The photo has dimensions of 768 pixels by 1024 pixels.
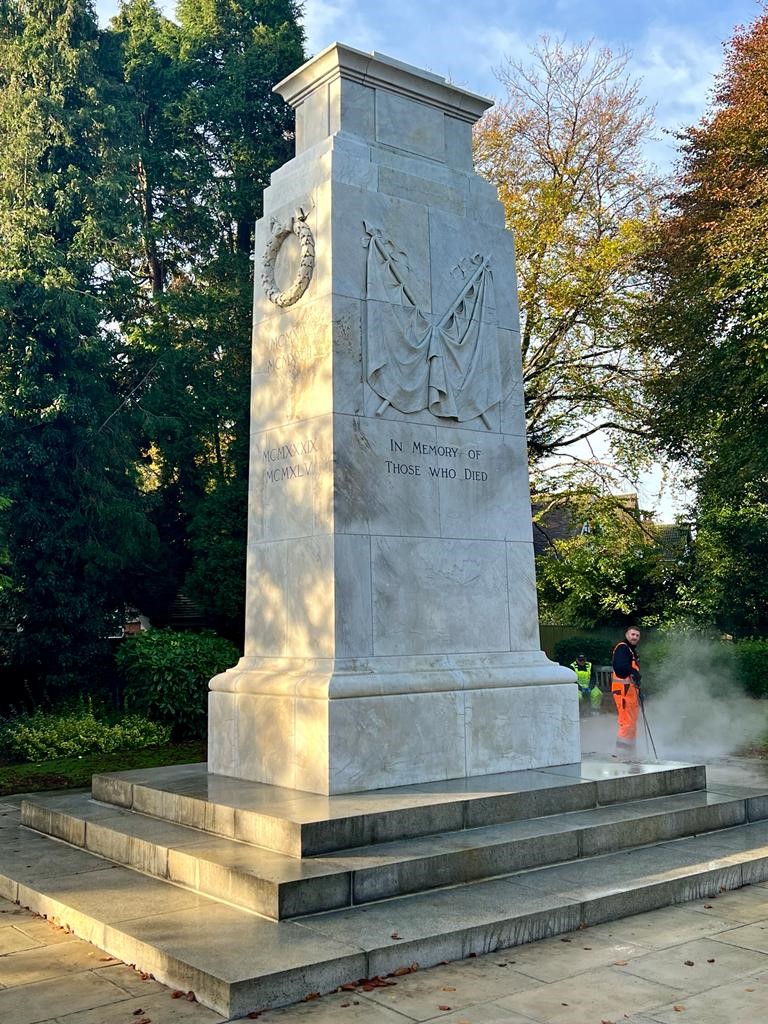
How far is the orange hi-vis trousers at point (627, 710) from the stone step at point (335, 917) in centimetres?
457

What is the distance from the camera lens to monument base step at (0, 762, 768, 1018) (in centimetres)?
567

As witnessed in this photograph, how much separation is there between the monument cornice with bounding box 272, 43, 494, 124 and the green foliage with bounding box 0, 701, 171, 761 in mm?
10295

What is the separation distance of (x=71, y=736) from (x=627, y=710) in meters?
8.70

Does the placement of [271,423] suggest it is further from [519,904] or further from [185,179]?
[185,179]

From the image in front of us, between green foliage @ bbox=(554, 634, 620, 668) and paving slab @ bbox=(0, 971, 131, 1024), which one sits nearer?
paving slab @ bbox=(0, 971, 131, 1024)

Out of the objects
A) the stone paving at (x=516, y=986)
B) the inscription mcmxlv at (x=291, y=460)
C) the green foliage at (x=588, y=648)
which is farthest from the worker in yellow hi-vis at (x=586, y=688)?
the stone paving at (x=516, y=986)

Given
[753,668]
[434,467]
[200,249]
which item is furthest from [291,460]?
[200,249]

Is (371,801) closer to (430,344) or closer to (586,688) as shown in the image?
(430,344)

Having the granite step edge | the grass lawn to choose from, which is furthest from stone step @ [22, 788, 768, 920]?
the grass lawn

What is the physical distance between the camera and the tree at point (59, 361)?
1875cm

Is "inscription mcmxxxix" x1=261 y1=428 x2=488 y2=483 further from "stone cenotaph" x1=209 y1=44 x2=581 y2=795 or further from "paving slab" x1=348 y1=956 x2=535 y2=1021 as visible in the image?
"paving slab" x1=348 y1=956 x2=535 y2=1021

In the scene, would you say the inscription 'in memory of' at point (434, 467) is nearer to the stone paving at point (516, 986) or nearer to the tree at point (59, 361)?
the stone paving at point (516, 986)

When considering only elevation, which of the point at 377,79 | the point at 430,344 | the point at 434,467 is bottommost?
the point at 434,467

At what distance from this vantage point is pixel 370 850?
722 cm
